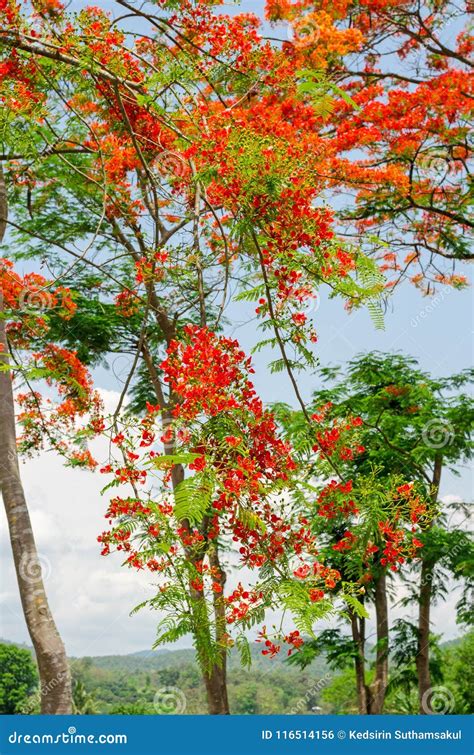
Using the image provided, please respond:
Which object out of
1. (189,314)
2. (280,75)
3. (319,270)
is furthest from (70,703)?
(189,314)

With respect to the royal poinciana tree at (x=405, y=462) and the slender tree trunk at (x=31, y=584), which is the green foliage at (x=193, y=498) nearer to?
the slender tree trunk at (x=31, y=584)

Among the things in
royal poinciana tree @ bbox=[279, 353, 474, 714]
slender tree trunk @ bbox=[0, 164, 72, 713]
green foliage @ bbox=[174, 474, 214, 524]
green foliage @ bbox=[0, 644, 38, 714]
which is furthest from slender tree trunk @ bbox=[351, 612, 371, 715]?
green foliage @ bbox=[0, 644, 38, 714]

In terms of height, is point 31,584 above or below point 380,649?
above

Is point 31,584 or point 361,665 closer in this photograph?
point 31,584

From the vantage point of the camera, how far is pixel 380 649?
29.4 ft

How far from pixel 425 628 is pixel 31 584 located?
5375mm

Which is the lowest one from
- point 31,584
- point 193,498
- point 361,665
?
point 361,665

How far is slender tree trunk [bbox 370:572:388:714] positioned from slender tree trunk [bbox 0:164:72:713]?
475 centimetres

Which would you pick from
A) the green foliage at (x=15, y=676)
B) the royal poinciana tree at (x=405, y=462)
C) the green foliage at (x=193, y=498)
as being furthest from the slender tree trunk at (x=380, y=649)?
the green foliage at (x=15, y=676)

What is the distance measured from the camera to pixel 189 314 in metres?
9.09

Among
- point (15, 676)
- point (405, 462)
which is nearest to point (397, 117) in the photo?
point (405, 462)

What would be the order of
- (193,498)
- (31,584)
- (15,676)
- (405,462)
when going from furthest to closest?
(15,676) → (405,462) → (31,584) → (193,498)

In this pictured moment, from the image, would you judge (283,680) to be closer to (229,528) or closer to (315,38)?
(315,38)

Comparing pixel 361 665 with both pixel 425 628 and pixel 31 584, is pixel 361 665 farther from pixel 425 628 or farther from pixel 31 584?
pixel 31 584
